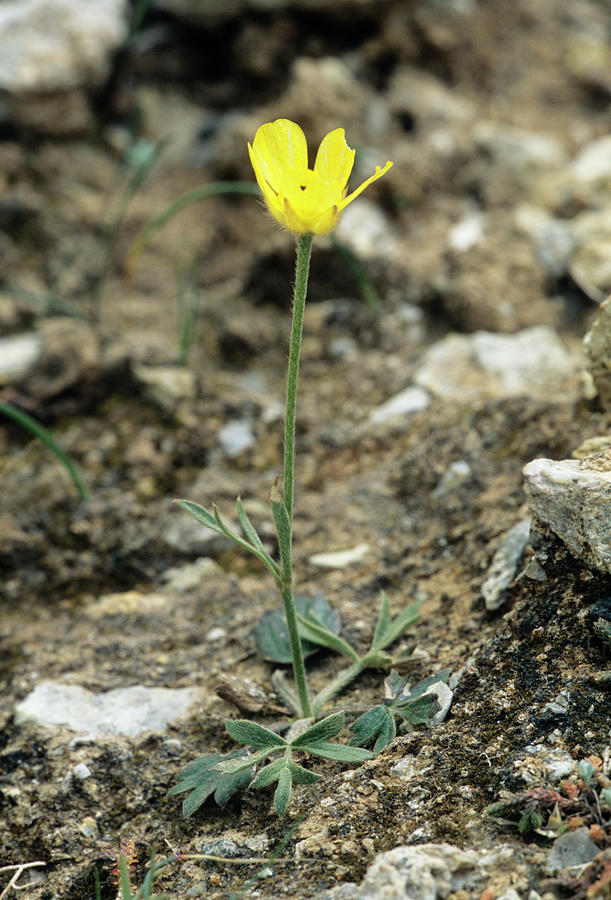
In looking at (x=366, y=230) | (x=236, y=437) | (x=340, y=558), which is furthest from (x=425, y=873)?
(x=366, y=230)

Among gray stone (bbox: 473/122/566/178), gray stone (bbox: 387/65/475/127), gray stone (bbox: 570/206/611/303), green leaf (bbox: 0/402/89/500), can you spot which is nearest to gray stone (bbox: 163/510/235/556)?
green leaf (bbox: 0/402/89/500)

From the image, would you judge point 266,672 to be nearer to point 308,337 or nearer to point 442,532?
point 442,532

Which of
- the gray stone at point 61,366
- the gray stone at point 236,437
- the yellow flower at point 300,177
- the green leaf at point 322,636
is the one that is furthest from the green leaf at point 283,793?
the gray stone at point 61,366

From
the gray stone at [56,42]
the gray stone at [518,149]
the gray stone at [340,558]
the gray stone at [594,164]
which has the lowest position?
the gray stone at [340,558]

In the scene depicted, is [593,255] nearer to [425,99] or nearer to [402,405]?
[402,405]

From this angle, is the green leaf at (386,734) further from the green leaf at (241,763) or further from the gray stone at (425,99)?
the gray stone at (425,99)

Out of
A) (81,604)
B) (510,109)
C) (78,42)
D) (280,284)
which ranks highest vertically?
(78,42)

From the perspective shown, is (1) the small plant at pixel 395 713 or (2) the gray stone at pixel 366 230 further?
(2) the gray stone at pixel 366 230

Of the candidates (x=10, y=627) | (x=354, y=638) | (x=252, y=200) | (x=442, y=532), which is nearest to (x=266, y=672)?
(x=354, y=638)
